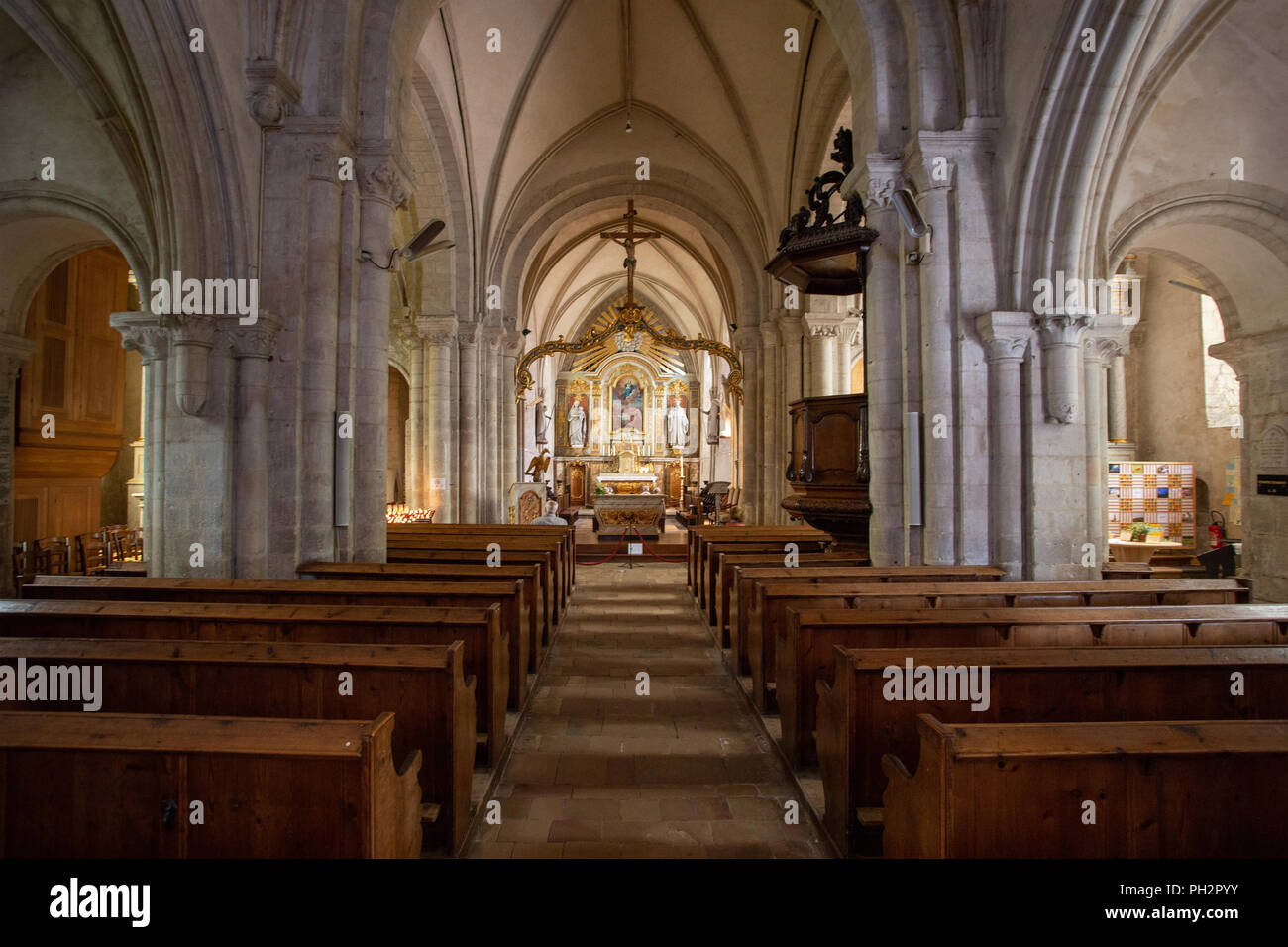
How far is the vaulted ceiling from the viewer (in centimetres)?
1163

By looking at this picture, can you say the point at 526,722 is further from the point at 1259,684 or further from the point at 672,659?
the point at 1259,684

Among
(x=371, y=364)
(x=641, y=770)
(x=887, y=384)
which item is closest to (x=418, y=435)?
(x=371, y=364)

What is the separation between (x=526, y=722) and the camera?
4410 millimetres

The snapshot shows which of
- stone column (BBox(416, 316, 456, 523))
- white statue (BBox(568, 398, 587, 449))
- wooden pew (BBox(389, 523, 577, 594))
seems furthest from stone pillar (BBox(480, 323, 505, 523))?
white statue (BBox(568, 398, 587, 449))

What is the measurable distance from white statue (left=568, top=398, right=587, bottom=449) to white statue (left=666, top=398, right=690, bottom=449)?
13.4 ft

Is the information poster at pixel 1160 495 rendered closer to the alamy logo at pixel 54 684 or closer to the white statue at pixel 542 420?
the white statue at pixel 542 420

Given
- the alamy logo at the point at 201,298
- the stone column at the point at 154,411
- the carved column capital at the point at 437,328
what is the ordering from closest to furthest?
1. the alamy logo at the point at 201,298
2. the stone column at the point at 154,411
3. the carved column capital at the point at 437,328

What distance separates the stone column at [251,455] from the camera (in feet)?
19.0

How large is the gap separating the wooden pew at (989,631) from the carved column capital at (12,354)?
1051cm

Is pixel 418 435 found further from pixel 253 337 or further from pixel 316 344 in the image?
pixel 253 337

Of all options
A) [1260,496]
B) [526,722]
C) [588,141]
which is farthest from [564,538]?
[588,141]

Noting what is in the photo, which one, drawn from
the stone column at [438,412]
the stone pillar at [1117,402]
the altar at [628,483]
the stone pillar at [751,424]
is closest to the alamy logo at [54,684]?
the stone column at [438,412]

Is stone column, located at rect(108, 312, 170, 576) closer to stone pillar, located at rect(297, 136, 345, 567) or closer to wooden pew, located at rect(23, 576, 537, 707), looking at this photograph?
stone pillar, located at rect(297, 136, 345, 567)
